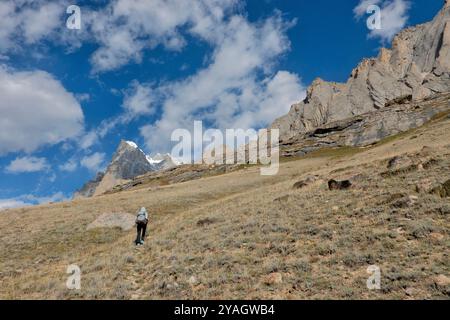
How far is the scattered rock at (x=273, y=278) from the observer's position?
13.1 meters

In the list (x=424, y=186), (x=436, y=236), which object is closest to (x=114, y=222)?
(x=424, y=186)

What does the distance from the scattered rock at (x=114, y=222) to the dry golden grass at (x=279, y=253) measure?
327 centimetres

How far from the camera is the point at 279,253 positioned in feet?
52.1

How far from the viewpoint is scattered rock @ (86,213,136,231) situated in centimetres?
3089

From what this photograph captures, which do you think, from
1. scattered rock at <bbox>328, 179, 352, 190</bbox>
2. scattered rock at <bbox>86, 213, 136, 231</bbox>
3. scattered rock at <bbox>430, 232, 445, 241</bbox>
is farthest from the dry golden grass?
scattered rock at <bbox>86, 213, 136, 231</bbox>

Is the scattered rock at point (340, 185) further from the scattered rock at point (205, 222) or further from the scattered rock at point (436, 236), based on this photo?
the scattered rock at point (436, 236)

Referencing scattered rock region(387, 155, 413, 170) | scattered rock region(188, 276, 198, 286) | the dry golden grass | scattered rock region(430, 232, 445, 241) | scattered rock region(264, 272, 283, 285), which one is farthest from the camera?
scattered rock region(387, 155, 413, 170)

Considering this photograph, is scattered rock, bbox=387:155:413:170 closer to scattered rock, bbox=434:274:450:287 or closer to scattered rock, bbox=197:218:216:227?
scattered rock, bbox=197:218:216:227

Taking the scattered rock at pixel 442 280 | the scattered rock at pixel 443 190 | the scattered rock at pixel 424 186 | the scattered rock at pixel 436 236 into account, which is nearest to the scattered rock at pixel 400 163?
the scattered rock at pixel 424 186

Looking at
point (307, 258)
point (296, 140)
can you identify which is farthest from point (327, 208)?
point (296, 140)

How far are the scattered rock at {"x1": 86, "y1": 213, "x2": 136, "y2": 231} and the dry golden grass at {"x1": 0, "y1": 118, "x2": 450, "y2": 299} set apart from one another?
3267 millimetres

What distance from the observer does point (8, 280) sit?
61.1ft
